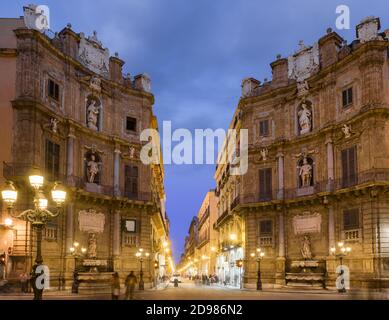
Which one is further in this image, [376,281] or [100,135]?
[100,135]

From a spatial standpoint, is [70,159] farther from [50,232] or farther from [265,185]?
[265,185]

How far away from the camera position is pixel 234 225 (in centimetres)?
5178

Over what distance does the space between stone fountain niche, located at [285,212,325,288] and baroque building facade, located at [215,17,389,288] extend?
0.24 feet

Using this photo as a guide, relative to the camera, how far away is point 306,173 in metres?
41.1

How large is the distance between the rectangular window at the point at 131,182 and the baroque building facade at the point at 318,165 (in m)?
8.62

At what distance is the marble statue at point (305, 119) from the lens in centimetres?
4162

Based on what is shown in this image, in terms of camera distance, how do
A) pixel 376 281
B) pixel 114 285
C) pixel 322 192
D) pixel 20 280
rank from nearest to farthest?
1. pixel 114 285
2. pixel 20 280
3. pixel 376 281
4. pixel 322 192

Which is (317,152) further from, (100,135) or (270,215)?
(100,135)

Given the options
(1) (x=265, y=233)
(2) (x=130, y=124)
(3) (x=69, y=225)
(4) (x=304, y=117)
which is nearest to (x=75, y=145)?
(3) (x=69, y=225)

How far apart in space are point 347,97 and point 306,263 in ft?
39.4

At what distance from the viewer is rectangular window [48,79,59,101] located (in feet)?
118

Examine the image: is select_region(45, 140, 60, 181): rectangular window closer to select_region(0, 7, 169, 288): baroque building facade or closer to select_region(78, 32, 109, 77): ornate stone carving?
select_region(0, 7, 169, 288): baroque building facade
